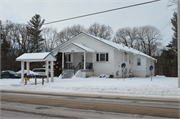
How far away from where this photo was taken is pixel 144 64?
1255 inches

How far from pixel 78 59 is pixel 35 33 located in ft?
95.6

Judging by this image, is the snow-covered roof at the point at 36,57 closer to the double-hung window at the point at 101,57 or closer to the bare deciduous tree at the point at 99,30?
the double-hung window at the point at 101,57

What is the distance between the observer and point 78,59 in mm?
28766

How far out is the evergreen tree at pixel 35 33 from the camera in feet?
172

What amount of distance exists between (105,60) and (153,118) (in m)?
20.6

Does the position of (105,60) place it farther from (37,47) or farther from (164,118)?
(37,47)

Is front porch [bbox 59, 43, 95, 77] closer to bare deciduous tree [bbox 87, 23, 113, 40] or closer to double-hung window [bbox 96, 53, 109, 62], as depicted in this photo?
double-hung window [bbox 96, 53, 109, 62]

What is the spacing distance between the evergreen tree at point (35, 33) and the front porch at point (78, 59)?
1024 inches

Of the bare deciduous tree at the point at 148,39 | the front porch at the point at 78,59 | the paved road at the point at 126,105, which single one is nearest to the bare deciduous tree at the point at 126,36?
the bare deciduous tree at the point at 148,39

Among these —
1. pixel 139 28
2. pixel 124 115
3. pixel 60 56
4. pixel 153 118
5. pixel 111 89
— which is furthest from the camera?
pixel 139 28

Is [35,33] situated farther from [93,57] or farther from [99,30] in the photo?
[93,57]

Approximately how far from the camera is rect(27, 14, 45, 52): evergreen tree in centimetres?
5256

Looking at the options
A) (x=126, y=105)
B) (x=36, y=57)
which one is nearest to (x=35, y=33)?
(x=36, y=57)

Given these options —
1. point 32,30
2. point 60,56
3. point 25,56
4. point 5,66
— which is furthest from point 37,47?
point 25,56
